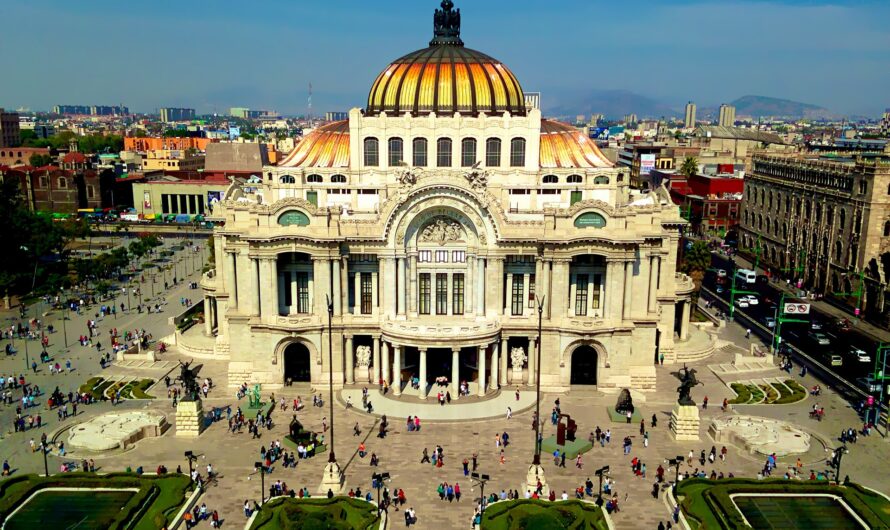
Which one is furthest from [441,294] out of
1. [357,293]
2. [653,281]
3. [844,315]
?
[844,315]

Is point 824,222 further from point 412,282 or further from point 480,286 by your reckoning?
point 412,282

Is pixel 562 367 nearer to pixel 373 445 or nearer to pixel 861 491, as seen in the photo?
pixel 373 445

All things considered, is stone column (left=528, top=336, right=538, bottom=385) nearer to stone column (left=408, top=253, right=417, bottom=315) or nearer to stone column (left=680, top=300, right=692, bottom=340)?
stone column (left=408, top=253, right=417, bottom=315)

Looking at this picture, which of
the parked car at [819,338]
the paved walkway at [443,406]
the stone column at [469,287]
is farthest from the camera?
the parked car at [819,338]

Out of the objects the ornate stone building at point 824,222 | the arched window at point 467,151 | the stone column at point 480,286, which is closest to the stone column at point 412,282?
the stone column at point 480,286

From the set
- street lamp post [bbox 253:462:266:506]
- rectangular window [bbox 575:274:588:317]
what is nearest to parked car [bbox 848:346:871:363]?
rectangular window [bbox 575:274:588:317]

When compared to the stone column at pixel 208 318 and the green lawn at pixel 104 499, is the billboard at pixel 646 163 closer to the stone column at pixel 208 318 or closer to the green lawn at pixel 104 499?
the stone column at pixel 208 318

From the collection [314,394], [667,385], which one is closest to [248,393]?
[314,394]
